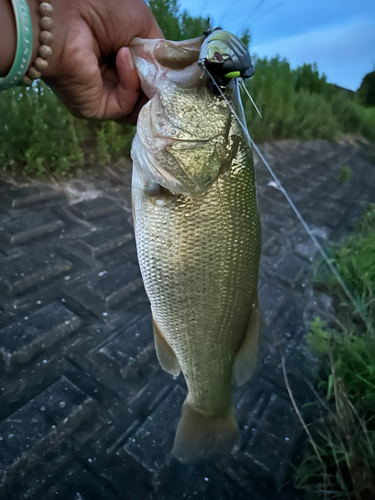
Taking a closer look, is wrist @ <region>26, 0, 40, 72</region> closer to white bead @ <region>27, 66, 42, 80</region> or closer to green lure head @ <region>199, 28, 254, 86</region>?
white bead @ <region>27, 66, 42, 80</region>

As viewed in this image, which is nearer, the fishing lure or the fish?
the fishing lure

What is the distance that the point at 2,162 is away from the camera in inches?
70.4

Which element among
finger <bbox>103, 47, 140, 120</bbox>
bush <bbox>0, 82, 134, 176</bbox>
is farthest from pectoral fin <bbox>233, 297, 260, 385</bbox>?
bush <bbox>0, 82, 134, 176</bbox>

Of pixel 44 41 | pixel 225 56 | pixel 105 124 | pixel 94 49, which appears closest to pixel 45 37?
pixel 44 41

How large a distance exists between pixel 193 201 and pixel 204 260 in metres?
0.13

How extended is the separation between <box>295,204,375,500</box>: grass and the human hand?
1.13 meters

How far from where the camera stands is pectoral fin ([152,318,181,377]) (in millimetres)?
908

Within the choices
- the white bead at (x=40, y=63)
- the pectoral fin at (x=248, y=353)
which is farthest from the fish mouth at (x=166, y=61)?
the pectoral fin at (x=248, y=353)

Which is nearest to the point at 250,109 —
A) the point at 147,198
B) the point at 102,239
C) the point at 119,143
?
the point at 119,143

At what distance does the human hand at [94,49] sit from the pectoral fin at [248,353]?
68 centimetres

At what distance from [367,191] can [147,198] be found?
162 inches

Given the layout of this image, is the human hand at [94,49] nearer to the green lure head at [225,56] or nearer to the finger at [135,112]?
the finger at [135,112]

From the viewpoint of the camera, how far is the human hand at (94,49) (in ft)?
2.80

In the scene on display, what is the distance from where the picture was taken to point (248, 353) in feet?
2.87
